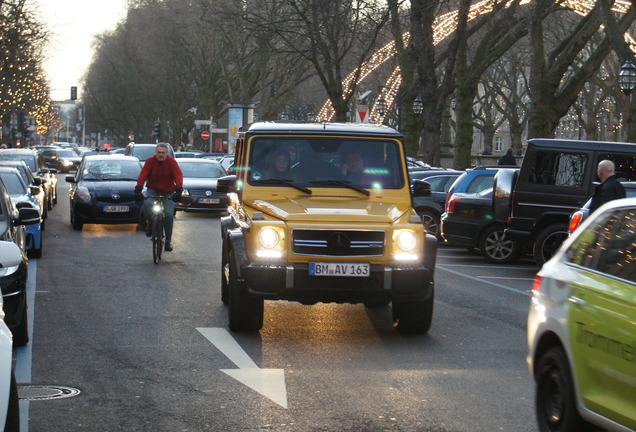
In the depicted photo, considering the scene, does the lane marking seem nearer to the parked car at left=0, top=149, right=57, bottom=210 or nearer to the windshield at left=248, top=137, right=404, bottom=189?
the windshield at left=248, top=137, right=404, bottom=189

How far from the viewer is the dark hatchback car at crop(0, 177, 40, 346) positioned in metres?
9.66

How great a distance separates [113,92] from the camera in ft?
378

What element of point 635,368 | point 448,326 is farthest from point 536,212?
point 635,368

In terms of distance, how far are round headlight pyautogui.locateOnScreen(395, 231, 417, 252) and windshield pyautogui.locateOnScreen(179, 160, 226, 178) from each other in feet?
72.9

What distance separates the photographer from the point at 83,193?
2583 cm

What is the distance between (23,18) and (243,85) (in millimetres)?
30402

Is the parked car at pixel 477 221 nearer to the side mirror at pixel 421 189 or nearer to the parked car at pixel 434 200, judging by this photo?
the parked car at pixel 434 200

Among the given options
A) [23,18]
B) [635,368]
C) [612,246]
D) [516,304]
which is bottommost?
[516,304]

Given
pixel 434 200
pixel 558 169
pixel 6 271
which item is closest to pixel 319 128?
pixel 6 271

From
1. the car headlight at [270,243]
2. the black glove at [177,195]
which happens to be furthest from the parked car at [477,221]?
the car headlight at [270,243]

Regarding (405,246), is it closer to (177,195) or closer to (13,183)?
(177,195)

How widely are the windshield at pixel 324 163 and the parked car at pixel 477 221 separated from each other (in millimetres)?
8626

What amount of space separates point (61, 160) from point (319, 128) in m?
62.7

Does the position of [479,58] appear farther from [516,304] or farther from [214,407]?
[214,407]
